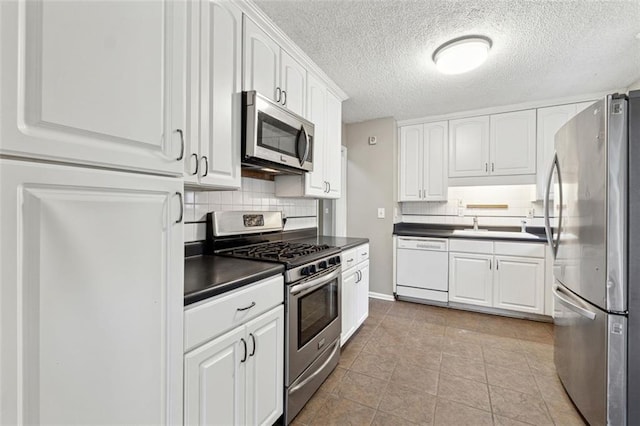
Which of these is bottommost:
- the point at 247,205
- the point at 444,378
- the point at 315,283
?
the point at 444,378

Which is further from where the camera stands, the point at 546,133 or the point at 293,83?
the point at 546,133

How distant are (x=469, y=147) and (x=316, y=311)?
293cm

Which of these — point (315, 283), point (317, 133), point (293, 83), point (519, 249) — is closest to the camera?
point (315, 283)

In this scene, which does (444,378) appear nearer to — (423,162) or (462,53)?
(462,53)

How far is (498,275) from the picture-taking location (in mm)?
3123

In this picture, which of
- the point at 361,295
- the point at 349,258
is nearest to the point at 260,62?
the point at 349,258

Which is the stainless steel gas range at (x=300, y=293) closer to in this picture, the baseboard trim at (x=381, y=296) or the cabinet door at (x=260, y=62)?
the cabinet door at (x=260, y=62)

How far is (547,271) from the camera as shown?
9.59 ft

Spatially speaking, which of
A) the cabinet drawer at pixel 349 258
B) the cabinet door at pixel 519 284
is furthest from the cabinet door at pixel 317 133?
the cabinet door at pixel 519 284

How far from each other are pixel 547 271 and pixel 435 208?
1.43m

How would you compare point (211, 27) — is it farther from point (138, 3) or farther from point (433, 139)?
point (433, 139)

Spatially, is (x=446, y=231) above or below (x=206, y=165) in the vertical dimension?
below

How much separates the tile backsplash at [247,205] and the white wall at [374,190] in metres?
0.96

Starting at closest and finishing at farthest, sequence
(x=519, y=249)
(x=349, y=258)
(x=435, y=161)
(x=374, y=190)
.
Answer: (x=349, y=258) < (x=519, y=249) < (x=435, y=161) < (x=374, y=190)
